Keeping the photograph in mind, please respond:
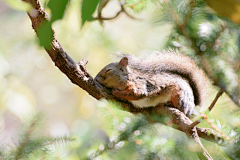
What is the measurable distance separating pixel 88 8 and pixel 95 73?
1959 millimetres

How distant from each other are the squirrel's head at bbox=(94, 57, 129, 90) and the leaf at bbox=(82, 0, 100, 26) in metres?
0.79

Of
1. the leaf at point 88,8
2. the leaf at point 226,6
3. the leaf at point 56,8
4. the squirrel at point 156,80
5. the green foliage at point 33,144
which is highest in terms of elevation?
the leaf at point 56,8

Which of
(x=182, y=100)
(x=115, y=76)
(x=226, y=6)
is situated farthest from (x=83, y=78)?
(x=226, y=6)

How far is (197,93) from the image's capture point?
1.15 meters

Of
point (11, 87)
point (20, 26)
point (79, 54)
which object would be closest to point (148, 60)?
point (79, 54)

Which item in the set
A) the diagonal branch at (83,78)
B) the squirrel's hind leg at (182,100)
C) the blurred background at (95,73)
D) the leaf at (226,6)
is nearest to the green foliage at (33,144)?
the blurred background at (95,73)

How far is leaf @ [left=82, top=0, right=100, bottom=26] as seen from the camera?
179mm

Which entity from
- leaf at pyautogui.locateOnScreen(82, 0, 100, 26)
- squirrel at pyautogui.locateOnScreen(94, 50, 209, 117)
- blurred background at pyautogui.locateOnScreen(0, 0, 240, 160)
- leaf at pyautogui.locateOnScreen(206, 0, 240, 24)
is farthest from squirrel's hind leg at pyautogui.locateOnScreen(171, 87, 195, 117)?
leaf at pyautogui.locateOnScreen(82, 0, 100, 26)

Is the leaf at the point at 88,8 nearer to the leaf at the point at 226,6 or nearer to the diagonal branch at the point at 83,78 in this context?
the leaf at the point at 226,6

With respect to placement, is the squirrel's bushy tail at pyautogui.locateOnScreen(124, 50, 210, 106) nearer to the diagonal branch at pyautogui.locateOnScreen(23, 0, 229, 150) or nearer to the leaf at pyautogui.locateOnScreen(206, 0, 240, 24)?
the diagonal branch at pyautogui.locateOnScreen(23, 0, 229, 150)

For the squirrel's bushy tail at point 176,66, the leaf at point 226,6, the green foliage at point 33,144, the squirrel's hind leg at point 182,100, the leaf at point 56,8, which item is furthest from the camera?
the squirrel's bushy tail at point 176,66

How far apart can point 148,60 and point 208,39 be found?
70 centimetres

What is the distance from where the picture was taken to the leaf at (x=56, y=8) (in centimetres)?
17

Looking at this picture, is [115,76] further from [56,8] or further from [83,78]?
[56,8]
